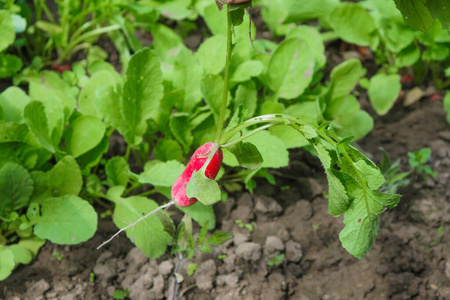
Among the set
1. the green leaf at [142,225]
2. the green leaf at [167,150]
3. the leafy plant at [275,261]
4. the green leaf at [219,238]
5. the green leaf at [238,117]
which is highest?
the green leaf at [238,117]

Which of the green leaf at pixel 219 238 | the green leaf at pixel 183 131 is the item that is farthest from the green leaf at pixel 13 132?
the green leaf at pixel 219 238

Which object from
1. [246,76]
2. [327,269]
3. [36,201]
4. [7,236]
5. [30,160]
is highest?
[246,76]

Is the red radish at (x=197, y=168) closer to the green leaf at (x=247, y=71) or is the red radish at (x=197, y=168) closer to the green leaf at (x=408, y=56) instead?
the green leaf at (x=247, y=71)

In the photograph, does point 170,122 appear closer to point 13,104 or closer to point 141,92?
point 141,92

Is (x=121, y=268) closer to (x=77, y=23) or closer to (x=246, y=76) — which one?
(x=246, y=76)

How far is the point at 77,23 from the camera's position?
→ 2414 mm

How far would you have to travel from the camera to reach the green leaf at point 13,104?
5.45 feet

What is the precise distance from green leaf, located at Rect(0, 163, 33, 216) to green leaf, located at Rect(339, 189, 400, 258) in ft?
3.16

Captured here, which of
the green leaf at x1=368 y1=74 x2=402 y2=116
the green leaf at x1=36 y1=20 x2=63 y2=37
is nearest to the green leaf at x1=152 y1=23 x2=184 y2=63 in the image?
the green leaf at x1=36 y1=20 x2=63 y2=37

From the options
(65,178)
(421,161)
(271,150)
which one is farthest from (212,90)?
(421,161)

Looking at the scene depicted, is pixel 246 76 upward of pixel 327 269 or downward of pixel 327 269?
upward

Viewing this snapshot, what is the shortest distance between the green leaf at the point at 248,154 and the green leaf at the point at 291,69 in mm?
619

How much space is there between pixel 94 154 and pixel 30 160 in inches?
8.0

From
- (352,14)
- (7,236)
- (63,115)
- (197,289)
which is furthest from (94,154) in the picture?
(352,14)
